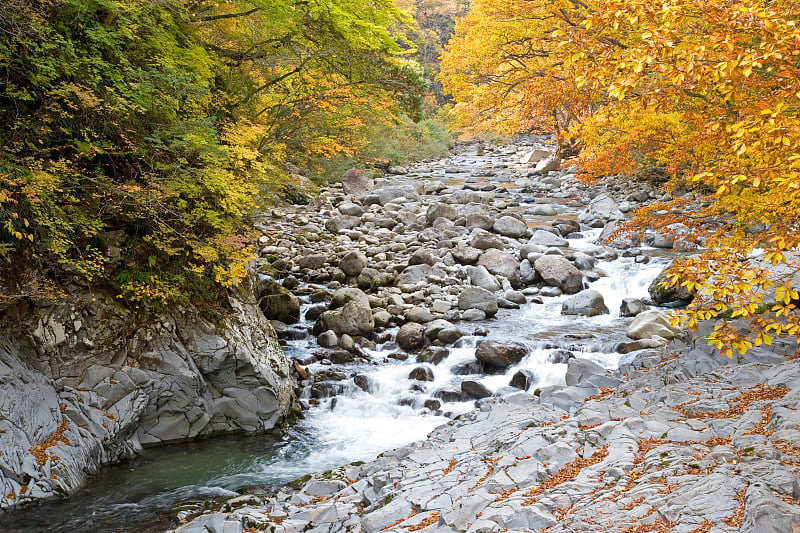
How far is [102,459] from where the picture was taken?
6812 millimetres

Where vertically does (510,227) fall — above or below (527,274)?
above

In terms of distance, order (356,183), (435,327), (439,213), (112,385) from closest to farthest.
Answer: (112,385)
(435,327)
(439,213)
(356,183)

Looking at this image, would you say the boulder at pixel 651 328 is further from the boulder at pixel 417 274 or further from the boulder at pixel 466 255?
the boulder at pixel 466 255

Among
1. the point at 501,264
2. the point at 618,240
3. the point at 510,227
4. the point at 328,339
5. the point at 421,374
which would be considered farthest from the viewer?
the point at 510,227

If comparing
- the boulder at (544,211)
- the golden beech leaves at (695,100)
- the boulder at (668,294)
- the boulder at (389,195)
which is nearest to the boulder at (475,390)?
Answer: the golden beech leaves at (695,100)

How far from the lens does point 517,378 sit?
9.09 meters

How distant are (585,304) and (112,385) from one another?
929 cm

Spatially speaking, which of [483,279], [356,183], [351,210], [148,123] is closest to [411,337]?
[483,279]

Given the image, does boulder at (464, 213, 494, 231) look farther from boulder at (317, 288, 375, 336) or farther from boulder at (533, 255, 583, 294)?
boulder at (317, 288, 375, 336)

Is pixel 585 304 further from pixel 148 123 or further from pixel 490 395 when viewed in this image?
pixel 148 123

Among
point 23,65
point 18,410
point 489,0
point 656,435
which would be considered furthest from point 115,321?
point 489,0

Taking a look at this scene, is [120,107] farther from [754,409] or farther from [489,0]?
[754,409]

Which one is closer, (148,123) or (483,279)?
(148,123)

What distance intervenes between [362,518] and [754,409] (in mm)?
3963
